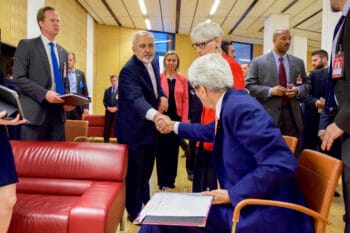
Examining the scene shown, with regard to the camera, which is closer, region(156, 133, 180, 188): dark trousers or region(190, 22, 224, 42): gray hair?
region(190, 22, 224, 42): gray hair

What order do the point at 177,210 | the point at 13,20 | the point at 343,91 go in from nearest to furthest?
the point at 177,210 → the point at 343,91 → the point at 13,20

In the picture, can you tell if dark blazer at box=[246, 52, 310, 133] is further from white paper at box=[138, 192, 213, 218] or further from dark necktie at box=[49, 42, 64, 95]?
white paper at box=[138, 192, 213, 218]

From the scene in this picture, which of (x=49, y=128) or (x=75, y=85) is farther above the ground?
(x=75, y=85)

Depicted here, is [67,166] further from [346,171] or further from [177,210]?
[346,171]

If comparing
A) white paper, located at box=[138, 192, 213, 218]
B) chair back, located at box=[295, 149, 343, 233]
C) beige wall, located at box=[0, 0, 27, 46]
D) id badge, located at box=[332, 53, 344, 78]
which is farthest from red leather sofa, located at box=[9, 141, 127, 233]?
beige wall, located at box=[0, 0, 27, 46]

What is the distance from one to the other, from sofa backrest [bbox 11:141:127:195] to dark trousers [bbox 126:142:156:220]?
10.7 inches

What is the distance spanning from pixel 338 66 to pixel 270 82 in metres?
1.67

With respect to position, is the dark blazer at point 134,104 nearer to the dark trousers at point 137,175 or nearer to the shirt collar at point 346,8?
the dark trousers at point 137,175

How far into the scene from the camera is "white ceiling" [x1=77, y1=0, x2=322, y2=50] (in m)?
8.02

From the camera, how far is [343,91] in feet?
4.98

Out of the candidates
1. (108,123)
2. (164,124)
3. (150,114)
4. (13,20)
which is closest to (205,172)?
(164,124)

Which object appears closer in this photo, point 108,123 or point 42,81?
point 42,81

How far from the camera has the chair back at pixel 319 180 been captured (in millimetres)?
1311

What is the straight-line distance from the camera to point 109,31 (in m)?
10.8
